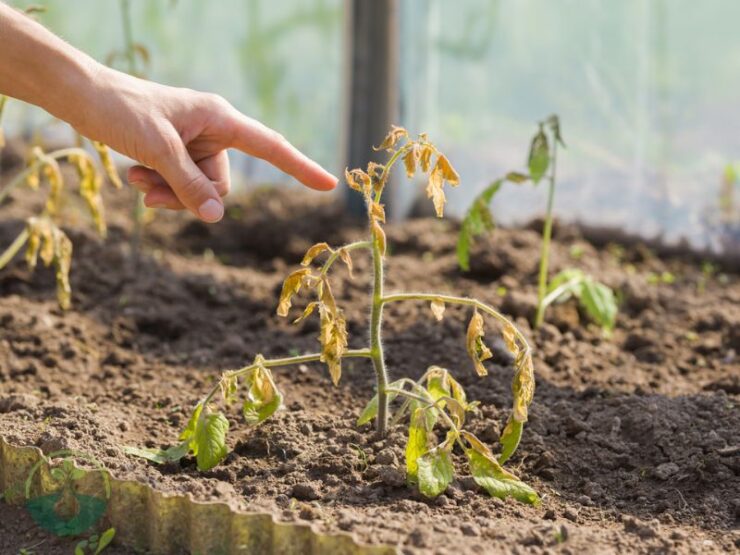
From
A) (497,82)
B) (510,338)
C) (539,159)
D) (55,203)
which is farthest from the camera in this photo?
(497,82)

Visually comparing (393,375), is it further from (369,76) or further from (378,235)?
A: (369,76)

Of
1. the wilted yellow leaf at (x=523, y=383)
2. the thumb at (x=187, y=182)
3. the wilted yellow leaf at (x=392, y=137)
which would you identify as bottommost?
the wilted yellow leaf at (x=523, y=383)

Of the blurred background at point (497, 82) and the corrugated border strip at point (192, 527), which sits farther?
the blurred background at point (497, 82)

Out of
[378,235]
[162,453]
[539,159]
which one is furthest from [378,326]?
[539,159]

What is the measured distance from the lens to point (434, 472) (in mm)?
2277

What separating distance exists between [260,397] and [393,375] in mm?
836

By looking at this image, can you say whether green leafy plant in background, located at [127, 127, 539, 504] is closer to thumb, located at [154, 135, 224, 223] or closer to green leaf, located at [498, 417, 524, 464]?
green leaf, located at [498, 417, 524, 464]

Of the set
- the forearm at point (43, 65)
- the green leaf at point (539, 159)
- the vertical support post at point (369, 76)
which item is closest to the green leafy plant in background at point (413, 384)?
the forearm at point (43, 65)

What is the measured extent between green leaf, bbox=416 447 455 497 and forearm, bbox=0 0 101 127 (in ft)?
3.61

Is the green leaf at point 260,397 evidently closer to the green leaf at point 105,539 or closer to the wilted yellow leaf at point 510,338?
the green leaf at point 105,539

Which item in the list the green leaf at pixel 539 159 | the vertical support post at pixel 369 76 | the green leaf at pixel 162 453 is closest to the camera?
the green leaf at pixel 162 453

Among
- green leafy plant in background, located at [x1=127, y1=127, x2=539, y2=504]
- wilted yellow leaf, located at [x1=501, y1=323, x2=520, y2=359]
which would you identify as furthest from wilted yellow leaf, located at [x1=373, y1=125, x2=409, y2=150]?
wilted yellow leaf, located at [x1=501, y1=323, x2=520, y2=359]

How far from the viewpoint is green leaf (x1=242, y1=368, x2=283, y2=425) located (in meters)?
2.38

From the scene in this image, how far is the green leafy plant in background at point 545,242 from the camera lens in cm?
331
